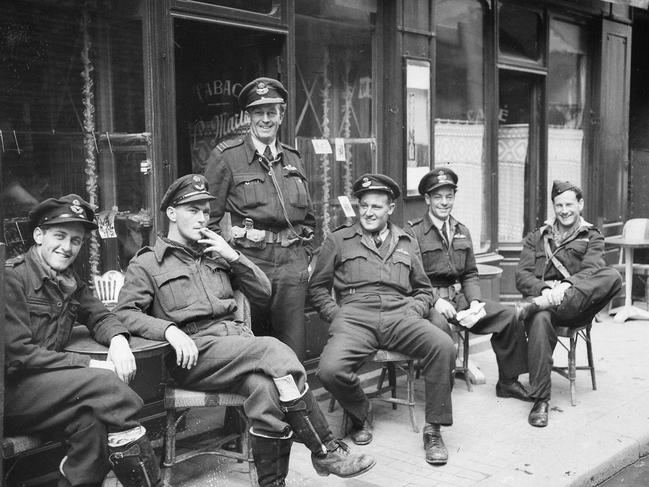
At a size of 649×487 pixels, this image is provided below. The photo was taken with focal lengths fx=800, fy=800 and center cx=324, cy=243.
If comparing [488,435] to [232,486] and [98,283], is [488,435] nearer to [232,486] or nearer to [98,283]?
[232,486]

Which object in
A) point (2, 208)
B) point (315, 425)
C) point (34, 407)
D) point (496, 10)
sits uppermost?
point (496, 10)

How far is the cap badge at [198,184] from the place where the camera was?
4.43 m

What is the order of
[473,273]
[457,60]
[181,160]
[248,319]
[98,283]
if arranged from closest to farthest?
[248,319]
[98,283]
[473,273]
[181,160]
[457,60]

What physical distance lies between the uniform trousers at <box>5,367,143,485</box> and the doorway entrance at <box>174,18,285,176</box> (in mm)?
3181

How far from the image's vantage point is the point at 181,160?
21.9 feet

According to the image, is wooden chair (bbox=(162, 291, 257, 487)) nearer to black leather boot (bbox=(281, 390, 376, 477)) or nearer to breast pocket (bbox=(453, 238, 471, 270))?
black leather boot (bbox=(281, 390, 376, 477))

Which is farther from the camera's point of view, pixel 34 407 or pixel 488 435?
pixel 488 435

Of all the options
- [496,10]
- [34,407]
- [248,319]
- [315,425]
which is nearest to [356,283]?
[248,319]

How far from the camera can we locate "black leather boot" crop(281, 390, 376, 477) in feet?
13.4

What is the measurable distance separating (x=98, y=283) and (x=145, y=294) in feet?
3.76

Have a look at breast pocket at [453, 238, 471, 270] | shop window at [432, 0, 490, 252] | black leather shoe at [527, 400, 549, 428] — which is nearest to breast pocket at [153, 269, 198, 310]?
breast pocket at [453, 238, 471, 270]

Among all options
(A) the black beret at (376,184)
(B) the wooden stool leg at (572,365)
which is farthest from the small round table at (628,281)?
(A) the black beret at (376,184)

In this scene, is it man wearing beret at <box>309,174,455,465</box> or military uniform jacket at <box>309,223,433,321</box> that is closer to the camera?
man wearing beret at <box>309,174,455,465</box>

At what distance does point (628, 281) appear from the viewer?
30.9 feet
